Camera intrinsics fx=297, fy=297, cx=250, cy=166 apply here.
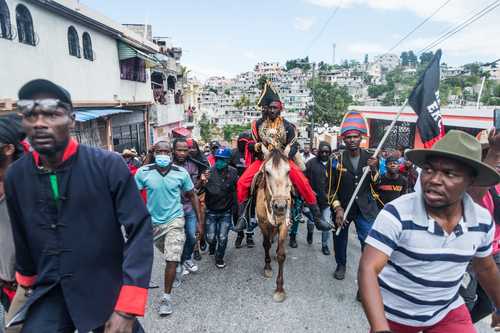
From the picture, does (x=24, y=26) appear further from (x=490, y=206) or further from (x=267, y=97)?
(x=490, y=206)

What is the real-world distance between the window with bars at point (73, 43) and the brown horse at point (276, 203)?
433 inches

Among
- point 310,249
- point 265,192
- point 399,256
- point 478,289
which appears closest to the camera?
point 399,256

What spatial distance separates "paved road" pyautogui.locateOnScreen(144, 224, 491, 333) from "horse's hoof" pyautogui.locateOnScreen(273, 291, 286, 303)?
62 millimetres

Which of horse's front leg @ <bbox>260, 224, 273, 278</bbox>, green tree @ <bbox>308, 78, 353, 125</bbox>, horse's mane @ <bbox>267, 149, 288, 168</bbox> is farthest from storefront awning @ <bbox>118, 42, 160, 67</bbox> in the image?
green tree @ <bbox>308, 78, 353, 125</bbox>

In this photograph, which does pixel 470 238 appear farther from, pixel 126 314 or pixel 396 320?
pixel 126 314

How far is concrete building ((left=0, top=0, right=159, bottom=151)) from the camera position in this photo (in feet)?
29.3

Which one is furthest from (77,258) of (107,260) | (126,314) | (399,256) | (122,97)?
(122,97)

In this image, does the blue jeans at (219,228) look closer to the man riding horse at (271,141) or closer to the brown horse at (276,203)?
the man riding horse at (271,141)

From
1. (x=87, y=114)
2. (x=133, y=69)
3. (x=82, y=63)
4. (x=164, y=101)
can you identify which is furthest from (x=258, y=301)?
(x=164, y=101)

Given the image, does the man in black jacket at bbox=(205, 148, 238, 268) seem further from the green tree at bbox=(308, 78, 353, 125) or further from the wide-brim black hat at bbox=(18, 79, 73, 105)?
the green tree at bbox=(308, 78, 353, 125)

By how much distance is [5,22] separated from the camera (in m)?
8.59

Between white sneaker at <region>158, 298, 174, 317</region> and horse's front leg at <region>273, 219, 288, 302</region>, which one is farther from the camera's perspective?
horse's front leg at <region>273, 219, 288, 302</region>

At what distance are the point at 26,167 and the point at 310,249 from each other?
5341mm

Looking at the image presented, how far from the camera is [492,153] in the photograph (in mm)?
2859
